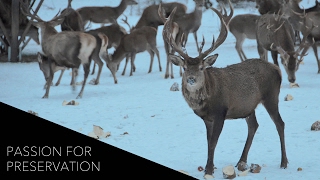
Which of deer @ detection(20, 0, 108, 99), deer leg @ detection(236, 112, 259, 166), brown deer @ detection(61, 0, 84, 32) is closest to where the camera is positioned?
deer leg @ detection(236, 112, 259, 166)

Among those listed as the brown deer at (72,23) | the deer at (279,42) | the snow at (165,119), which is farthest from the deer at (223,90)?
the brown deer at (72,23)

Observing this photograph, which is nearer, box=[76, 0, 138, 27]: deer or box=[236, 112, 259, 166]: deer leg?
box=[236, 112, 259, 166]: deer leg

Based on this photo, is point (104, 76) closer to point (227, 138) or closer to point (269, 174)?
point (227, 138)

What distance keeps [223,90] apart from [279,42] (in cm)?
665

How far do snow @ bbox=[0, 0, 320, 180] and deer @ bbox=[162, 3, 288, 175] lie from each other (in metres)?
0.43

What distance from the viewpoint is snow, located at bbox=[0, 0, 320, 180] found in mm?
7443

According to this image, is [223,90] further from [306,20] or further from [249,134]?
[306,20]

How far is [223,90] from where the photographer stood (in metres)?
6.93

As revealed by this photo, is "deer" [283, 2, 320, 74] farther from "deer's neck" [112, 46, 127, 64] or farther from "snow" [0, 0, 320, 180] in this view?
"deer's neck" [112, 46, 127, 64]

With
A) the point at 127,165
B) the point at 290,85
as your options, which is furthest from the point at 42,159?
the point at 290,85

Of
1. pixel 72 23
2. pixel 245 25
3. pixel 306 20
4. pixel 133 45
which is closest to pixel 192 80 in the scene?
pixel 306 20

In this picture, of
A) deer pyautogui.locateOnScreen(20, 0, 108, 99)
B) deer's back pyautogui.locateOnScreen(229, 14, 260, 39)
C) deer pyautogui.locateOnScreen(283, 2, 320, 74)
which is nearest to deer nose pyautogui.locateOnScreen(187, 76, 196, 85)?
deer pyautogui.locateOnScreen(20, 0, 108, 99)

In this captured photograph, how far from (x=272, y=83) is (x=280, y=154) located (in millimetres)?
854

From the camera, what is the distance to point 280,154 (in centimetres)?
762
